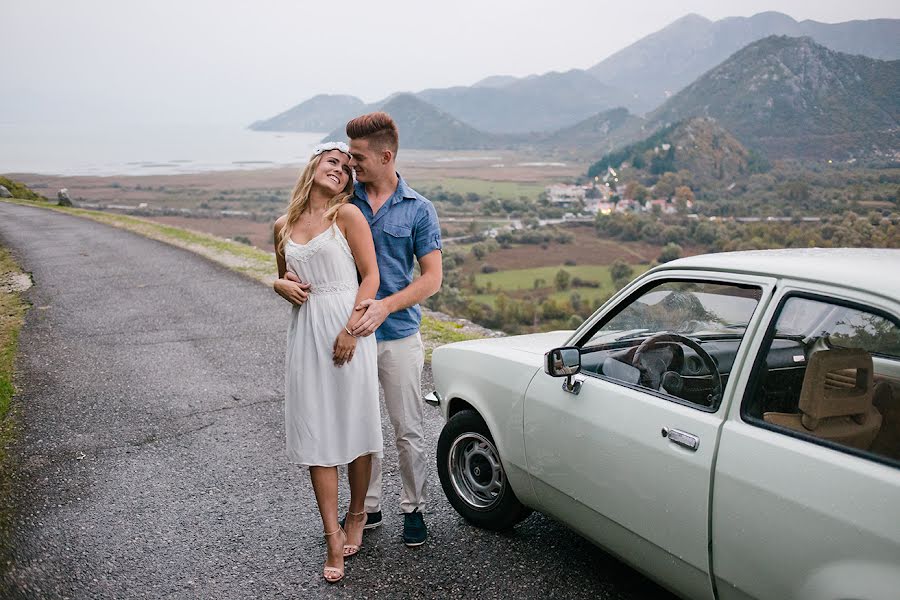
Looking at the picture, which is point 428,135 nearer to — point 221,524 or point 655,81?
point 655,81

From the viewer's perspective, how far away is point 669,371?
9.38 ft

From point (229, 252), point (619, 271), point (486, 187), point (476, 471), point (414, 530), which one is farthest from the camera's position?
point (486, 187)

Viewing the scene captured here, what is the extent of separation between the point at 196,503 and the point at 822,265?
3.71m

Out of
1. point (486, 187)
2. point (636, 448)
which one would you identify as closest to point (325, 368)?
point (636, 448)

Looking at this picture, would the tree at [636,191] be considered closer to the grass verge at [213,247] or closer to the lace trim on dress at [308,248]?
the grass verge at [213,247]

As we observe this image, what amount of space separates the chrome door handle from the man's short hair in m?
1.81

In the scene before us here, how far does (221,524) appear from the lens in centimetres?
407

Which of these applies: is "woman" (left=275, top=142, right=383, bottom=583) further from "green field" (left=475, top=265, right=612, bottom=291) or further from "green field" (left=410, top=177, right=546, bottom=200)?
"green field" (left=410, top=177, right=546, bottom=200)

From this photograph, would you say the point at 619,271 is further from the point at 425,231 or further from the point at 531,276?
the point at 425,231

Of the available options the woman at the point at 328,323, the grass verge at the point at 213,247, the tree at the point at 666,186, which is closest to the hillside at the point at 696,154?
the tree at the point at 666,186

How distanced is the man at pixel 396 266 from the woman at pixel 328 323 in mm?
106

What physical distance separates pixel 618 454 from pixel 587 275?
33115 mm

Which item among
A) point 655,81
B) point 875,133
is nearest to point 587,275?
point 875,133

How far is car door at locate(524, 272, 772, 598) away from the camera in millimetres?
2473
